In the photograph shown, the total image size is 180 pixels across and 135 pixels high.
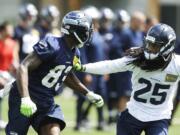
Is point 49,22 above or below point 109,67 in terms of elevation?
below

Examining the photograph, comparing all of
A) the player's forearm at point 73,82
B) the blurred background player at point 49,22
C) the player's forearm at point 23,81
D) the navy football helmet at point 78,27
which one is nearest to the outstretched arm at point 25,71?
the player's forearm at point 23,81

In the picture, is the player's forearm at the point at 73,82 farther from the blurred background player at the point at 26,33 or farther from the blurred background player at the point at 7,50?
the blurred background player at the point at 7,50

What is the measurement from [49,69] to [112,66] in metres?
0.71

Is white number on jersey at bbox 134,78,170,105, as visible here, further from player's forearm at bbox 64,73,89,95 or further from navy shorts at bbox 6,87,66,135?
navy shorts at bbox 6,87,66,135

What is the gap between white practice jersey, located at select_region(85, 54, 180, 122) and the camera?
7883 mm

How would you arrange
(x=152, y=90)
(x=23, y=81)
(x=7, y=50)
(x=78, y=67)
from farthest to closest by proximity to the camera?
(x=7, y=50) < (x=78, y=67) < (x=152, y=90) < (x=23, y=81)

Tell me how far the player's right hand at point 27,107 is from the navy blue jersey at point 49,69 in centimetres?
40

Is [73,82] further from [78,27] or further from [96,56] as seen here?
[96,56]

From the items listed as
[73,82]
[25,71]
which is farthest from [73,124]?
[25,71]

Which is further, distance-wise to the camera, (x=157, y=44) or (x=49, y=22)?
(x=49, y=22)

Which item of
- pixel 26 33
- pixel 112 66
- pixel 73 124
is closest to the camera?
pixel 112 66

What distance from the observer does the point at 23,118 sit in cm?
783

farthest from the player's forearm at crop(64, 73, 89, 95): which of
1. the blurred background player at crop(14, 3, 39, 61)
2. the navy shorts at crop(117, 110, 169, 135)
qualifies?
the blurred background player at crop(14, 3, 39, 61)

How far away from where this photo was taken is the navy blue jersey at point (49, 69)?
25.1 ft
